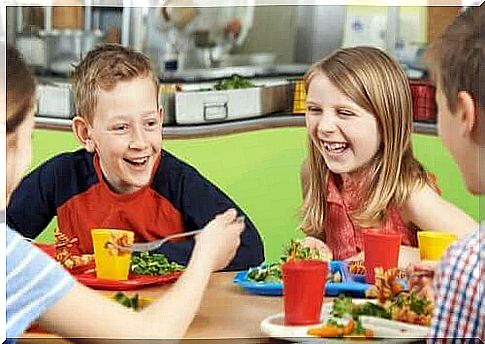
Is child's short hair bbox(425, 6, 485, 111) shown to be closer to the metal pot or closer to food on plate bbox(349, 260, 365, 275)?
food on plate bbox(349, 260, 365, 275)

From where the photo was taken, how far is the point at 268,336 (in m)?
1.27

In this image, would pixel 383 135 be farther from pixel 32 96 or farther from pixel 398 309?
pixel 32 96

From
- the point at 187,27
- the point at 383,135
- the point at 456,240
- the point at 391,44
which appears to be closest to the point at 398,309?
the point at 456,240

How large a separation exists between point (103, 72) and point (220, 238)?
0.84 ft

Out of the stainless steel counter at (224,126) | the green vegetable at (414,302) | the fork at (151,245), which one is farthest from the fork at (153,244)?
the green vegetable at (414,302)

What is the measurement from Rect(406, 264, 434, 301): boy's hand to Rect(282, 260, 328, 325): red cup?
4.3 inches

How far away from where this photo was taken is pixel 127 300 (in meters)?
1.29

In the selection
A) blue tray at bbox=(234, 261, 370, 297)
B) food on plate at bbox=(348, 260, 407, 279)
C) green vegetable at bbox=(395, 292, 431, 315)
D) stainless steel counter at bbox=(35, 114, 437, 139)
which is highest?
stainless steel counter at bbox=(35, 114, 437, 139)

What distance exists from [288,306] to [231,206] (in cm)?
14

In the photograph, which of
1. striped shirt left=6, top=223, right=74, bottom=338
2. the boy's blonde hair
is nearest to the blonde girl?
the boy's blonde hair

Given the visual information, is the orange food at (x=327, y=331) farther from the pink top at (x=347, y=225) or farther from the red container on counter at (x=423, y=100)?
the red container on counter at (x=423, y=100)

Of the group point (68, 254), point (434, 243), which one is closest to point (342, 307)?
point (434, 243)

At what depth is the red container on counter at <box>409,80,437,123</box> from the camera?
129 cm

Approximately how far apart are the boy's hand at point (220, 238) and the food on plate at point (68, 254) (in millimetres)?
140
